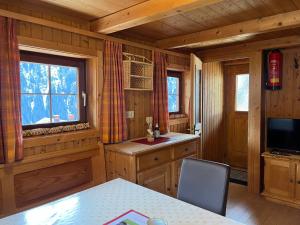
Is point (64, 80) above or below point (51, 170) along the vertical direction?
above

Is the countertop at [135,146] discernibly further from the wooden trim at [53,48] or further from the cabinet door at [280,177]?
the cabinet door at [280,177]

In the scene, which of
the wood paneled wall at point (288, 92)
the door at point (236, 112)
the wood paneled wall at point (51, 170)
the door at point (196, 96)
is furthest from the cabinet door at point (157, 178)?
the door at point (236, 112)

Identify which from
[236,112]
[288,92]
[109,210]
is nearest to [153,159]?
[109,210]

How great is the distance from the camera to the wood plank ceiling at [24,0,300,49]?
6.71ft

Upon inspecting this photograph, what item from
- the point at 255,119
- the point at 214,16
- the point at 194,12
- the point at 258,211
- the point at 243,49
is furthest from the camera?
the point at 243,49

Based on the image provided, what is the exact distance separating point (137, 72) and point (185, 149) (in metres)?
1.23

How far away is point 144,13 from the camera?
1996mm

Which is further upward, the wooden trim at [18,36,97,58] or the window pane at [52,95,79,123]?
the wooden trim at [18,36,97,58]

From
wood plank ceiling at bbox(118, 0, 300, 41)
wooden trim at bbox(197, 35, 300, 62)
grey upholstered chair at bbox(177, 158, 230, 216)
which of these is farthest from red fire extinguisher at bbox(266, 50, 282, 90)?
grey upholstered chair at bbox(177, 158, 230, 216)

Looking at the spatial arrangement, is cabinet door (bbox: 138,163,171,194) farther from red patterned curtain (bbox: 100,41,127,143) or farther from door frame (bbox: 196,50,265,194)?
door frame (bbox: 196,50,265,194)

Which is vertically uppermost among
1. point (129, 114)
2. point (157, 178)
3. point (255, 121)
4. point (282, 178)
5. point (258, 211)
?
point (129, 114)

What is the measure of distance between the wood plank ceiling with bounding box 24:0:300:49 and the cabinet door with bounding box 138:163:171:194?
5.59ft

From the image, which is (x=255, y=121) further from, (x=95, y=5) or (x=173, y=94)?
(x=95, y=5)

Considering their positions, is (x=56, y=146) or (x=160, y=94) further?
(x=160, y=94)
